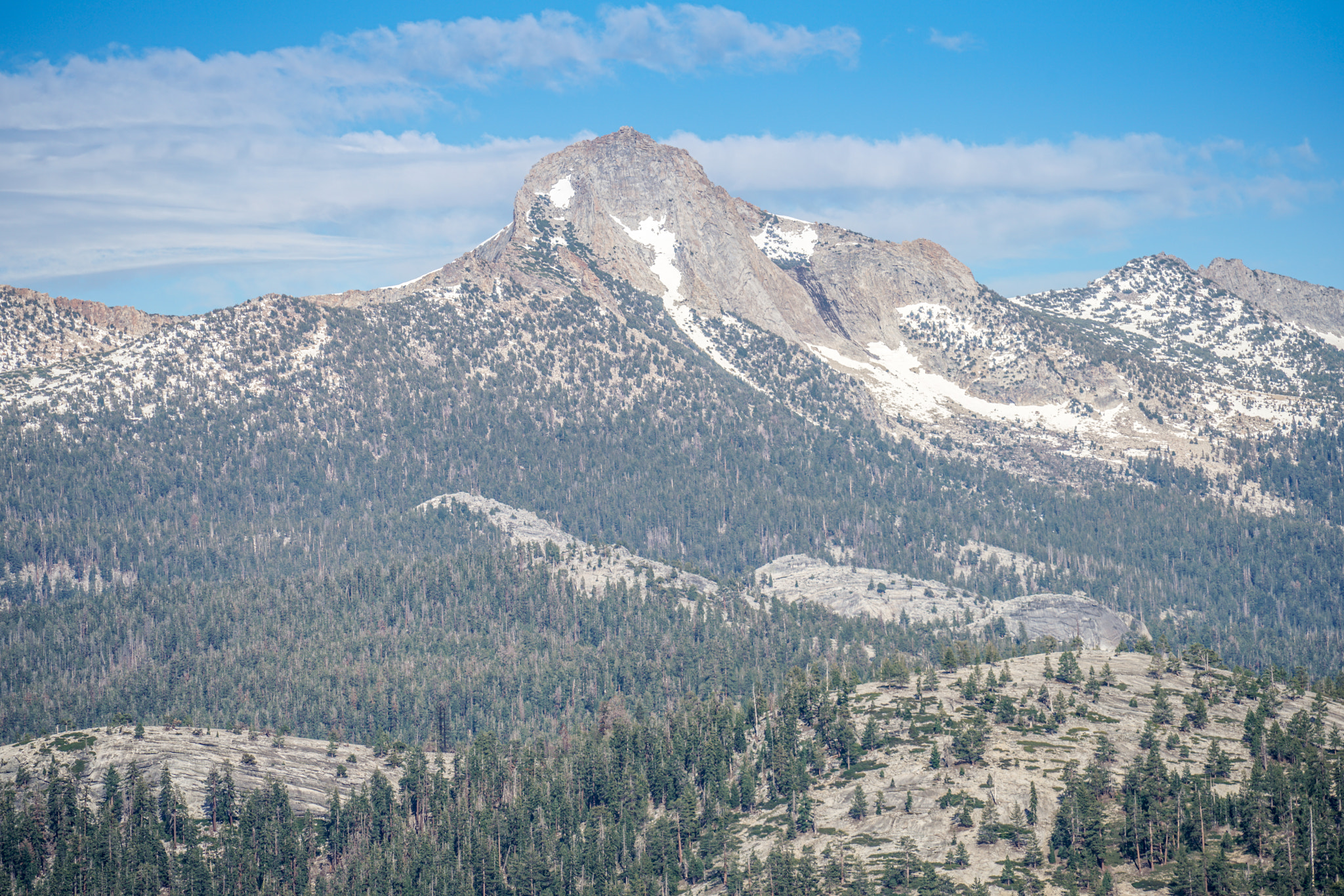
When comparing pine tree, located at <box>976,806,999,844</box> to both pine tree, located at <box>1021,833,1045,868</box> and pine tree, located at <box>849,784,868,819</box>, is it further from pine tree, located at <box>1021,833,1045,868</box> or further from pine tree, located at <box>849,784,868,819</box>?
pine tree, located at <box>849,784,868,819</box>

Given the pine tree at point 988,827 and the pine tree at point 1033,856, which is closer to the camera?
the pine tree at point 1033,856

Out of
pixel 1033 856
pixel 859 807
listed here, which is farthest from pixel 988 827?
pixel 859 807

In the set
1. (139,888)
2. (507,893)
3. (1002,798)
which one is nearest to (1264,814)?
(1002,798)

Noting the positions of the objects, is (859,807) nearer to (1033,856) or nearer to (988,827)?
(988,827)

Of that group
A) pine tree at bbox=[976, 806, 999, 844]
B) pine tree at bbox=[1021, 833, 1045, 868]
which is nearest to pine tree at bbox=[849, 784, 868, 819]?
pine tree at bbox=[976, 806, 999, 844]

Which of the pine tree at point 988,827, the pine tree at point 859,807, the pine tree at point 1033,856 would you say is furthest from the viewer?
the pine tree at point 859,807

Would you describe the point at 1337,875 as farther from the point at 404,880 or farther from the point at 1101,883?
the point at 404,880

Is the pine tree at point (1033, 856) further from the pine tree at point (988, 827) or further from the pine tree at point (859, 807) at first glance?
the pine tree at point (859, 807)

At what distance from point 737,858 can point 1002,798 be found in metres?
35.9

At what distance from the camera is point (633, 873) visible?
18750 cm

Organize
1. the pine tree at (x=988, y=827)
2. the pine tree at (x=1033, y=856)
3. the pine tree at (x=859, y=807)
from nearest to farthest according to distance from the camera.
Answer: the pine tree at (x=1033, y=856)
the pine tree at (x=988, y=827)
the pine tree at (x=859, y=807)

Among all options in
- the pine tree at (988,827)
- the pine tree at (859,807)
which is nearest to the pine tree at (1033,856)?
the pine tree at (988,827)

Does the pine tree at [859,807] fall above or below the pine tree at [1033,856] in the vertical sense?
above

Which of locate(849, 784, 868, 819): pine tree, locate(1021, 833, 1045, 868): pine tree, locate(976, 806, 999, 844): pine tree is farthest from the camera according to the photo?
locate(849, 784, 868, 819): pine tree
